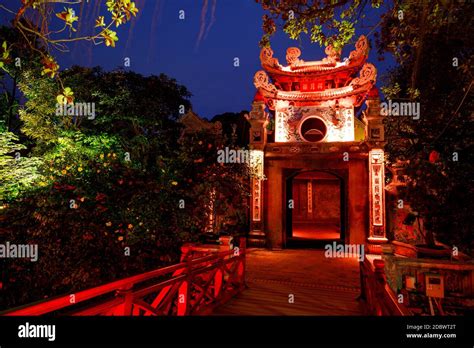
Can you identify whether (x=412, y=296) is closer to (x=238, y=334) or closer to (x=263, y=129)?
(x=238, y=334)

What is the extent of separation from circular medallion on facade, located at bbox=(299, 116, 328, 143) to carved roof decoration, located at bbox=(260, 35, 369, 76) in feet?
5.54

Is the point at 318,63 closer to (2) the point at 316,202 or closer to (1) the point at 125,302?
(2) the point at 316,202

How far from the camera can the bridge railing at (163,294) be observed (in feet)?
7.23

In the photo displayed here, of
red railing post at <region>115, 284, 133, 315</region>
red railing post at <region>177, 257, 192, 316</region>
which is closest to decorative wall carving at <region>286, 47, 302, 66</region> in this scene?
red railing post at <region>177, 257, 192, 316</region>

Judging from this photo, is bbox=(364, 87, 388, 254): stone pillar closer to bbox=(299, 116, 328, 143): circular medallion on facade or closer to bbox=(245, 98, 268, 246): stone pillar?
bbox=(299, 116, 328, 143): circular medallion on facade

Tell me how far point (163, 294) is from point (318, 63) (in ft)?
33.0

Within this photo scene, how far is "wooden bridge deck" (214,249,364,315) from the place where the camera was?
4695 mm

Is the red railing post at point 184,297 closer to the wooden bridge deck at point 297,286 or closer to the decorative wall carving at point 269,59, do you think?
the wooden bridge deck at point 297,286

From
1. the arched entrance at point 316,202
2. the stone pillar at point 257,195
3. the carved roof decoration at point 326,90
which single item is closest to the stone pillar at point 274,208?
the stone pillar at point 257,195

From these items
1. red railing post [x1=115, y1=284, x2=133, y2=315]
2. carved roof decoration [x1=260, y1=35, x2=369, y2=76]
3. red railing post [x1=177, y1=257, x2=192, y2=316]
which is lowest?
red railing post [x1=177, y1=257, x2=192, y2=316]

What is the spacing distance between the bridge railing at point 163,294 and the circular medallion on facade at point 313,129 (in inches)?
254

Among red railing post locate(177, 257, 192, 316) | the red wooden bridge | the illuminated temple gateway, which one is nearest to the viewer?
the red wooden bridge

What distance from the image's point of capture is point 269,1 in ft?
14.6

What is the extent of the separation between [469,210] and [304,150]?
5.81 meters
